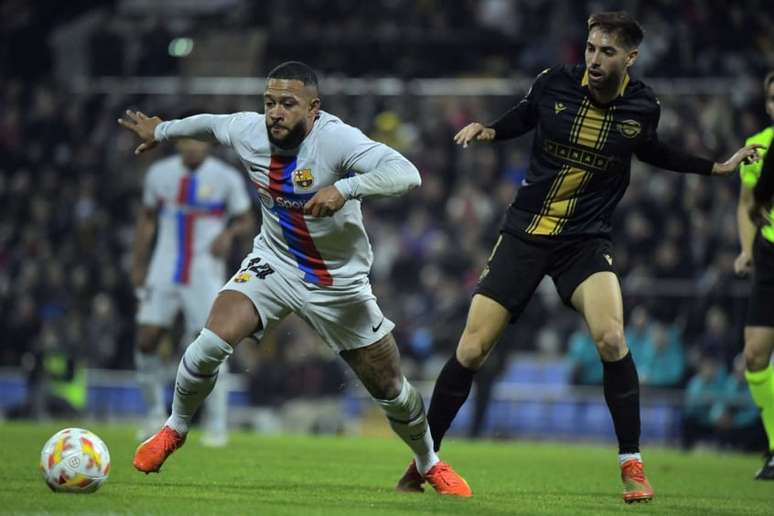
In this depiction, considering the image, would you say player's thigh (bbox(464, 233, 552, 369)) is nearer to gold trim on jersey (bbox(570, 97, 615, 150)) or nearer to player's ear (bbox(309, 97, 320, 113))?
gold trim on jersey (bbox(570, 97, 615, 150))

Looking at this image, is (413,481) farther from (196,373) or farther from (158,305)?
(158,305)

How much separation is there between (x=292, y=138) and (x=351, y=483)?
227 cm

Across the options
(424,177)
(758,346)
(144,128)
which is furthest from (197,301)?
(424,177)

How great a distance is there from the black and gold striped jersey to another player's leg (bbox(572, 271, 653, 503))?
39 cm

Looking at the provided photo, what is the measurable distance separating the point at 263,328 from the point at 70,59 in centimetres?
2025

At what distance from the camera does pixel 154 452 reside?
7.32 m

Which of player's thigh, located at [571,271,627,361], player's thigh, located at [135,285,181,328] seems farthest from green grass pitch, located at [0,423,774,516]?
player's thigh, located at [135,285,181,328]

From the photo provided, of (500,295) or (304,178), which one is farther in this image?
(500,295)

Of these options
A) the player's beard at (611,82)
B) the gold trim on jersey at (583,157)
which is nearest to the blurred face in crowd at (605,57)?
the player's beard at (611,82)

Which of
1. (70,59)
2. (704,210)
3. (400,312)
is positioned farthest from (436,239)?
(70,59)

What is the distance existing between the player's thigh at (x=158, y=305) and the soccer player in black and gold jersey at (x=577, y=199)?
4772 millimetres

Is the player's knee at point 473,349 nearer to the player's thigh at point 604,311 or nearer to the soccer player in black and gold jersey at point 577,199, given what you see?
the soccer player in black and gold jersey at point 577,199

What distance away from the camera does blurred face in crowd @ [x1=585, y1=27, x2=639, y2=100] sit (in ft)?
24.9

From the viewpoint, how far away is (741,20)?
67.9ft
